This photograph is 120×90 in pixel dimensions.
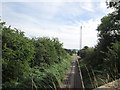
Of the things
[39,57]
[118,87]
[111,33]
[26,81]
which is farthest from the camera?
[111,33]

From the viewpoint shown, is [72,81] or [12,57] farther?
[72,81]

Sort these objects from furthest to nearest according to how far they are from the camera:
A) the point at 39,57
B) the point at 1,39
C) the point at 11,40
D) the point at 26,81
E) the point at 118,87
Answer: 1. the point at 39,57
2. the point at 26,81
3. the point at 11,40
4. the point at 1,39
5. the point at 118,87

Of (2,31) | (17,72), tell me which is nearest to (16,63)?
(17,72)

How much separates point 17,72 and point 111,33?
10.9 m

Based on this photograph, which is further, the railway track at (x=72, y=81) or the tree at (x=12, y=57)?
the railway track at (x=72, y=81)

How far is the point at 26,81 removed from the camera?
509 cm

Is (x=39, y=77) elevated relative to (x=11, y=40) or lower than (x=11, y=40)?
lower

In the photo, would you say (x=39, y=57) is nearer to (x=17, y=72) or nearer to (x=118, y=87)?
(x=17, y=72)

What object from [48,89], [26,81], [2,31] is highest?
[2,31]

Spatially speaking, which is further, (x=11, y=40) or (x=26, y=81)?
(x=26, y=81)

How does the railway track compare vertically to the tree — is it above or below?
below

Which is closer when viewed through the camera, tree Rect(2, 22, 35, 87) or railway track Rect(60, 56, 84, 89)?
tree Rect(2, 22, 35, 87)

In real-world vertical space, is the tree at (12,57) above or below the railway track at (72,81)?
above

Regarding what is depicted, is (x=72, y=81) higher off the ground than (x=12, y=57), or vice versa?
(x=12, y=57)
